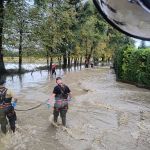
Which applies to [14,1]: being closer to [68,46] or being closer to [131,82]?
[131,82]

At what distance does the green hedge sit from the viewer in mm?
31609

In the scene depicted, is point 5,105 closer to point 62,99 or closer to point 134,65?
point 62,99

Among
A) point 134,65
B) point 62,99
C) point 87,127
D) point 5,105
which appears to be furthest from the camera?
point 134,65

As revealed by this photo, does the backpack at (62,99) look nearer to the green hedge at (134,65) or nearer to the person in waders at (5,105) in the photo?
the person in waders at (5,105)

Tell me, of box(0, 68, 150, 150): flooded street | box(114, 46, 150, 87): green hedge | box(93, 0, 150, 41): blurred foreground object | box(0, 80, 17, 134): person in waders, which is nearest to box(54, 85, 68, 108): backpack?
box(0, 68, 150, 150): flooded street

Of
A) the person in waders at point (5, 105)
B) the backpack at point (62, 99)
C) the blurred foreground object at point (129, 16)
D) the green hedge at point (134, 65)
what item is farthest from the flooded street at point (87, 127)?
the blurred foreground object at point (129, 16)

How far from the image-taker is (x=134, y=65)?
114 ft

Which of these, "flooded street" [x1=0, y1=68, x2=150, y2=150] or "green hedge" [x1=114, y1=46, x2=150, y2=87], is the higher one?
"green hedge" [x1=114, y1=46, x2=150, y2=87]

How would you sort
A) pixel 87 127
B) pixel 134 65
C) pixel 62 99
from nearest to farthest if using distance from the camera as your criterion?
1. pixel 62 99
2. pixel 87 127
3. pixel 134 65

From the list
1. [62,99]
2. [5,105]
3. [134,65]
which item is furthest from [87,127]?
[134,65]

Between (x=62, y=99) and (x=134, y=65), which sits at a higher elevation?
(x=134, y=65)

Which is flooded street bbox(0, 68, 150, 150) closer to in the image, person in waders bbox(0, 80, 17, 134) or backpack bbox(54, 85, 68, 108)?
person in waders bbox(0, 80, 17, 134)

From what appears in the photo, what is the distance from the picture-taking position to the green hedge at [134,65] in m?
31.6

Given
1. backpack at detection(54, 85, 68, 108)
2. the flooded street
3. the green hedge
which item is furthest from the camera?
the green hedge
